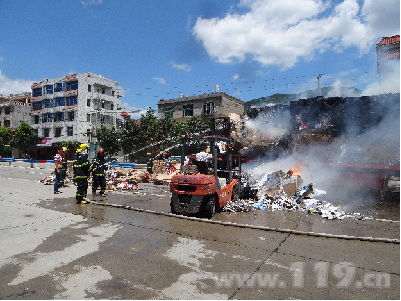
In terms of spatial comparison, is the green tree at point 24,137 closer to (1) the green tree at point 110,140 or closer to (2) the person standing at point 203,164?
(1) the green tree at point 110,140

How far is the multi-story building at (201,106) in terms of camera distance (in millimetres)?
38031

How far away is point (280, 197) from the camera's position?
8.64 meters

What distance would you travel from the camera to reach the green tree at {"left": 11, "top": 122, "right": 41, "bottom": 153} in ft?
133

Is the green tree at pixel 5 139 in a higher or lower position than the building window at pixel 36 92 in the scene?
lower

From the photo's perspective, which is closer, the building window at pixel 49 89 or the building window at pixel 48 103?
the building window at pixel 48 103

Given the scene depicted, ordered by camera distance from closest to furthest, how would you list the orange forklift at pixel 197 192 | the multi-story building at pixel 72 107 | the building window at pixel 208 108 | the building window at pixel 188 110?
1. the orange forklift at pixel 197 192
2. the building window at pixel 208 108
3. the building window at pixel 188 110
4. the multi-story building at pixel 72 107

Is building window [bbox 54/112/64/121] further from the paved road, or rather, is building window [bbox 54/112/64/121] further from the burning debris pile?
the burning debris pile

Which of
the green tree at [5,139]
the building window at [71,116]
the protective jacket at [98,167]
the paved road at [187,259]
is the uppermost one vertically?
Result: the building window at [71,116]

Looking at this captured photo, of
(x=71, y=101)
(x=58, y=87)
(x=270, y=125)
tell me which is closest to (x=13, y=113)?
(x=58, y=87)

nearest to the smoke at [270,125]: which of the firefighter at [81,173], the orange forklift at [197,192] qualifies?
the orange forklift at [197,192]

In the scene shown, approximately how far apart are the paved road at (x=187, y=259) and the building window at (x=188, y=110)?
33647 mm

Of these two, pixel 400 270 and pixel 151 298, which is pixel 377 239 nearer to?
pixel 400 270

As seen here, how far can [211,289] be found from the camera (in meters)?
3.30

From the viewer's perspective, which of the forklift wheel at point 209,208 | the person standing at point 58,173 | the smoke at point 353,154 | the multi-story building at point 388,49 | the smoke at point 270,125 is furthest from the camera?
the multi-story building at point 388,49
